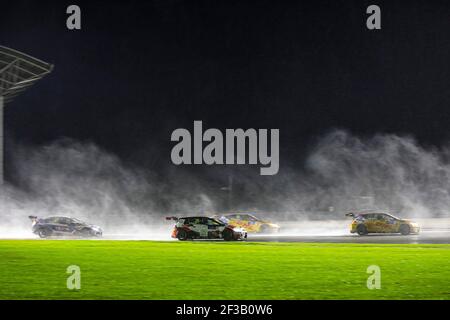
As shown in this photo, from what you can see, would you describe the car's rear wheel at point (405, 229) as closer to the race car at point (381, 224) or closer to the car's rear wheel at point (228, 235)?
the race car at point (381, 224)

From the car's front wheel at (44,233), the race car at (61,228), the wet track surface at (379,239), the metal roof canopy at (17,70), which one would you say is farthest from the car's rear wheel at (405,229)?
the metal roof canopy at (17,70)

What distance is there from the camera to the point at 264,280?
13.7 meters

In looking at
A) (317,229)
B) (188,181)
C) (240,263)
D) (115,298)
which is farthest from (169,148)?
(115,298)

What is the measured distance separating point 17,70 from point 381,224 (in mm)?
20503

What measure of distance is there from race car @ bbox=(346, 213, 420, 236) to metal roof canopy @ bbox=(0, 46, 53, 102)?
18.0 m

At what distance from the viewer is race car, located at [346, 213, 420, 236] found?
1217 inches

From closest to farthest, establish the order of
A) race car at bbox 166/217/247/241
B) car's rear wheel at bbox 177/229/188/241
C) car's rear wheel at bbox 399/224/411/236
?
race car at bbox 166/217/247/241 < car's rear wheel at bbox 177/229/188/241 < car's rear wheel at bbox 399/224/411/236

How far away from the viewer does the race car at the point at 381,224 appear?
30906 millimetres

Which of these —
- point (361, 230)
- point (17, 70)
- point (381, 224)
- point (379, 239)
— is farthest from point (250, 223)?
point (17, 70)

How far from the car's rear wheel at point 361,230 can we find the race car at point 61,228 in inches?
455

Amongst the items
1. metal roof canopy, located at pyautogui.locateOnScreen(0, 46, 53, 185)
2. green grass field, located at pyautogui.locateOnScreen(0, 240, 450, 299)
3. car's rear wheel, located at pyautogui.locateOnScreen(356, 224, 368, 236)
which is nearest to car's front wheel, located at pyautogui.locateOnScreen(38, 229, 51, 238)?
Answer: metal roof canopy, located at pyautogui.locateOnScreen(0, 46, 53, 185)

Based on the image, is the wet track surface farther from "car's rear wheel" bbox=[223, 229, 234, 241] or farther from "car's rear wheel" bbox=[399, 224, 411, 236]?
"car's rear wheel" bbox=[223, 229, 234, 241]

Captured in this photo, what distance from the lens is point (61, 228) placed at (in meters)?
33.2
